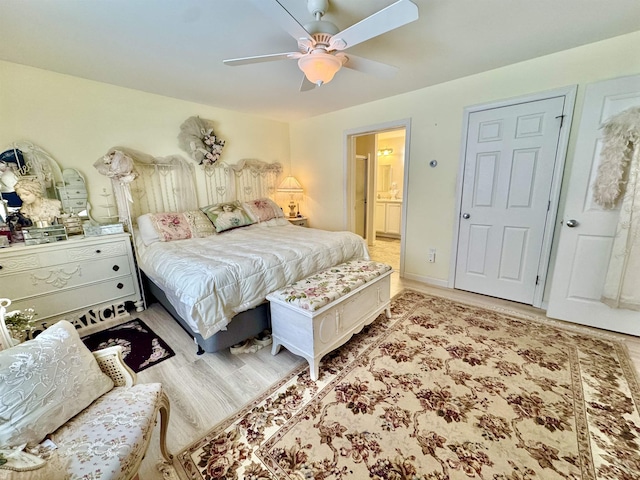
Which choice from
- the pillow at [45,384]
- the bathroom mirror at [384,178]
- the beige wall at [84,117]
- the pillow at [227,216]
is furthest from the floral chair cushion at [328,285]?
the bathroom mirror at [384,178]

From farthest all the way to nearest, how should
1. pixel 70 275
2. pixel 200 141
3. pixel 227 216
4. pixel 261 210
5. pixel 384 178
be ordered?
pixel 384 178 → pixel 261 210 → pixel 200 141 → pixel 227 216 → pixel 70 275

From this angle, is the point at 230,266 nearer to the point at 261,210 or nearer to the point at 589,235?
the point at 261,210

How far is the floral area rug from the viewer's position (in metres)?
1.20

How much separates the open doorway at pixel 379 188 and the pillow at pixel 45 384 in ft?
10.3

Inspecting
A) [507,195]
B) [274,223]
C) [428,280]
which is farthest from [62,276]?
[507,195]

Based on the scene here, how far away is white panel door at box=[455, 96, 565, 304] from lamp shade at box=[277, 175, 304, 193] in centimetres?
243

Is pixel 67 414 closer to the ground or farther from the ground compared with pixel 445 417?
farther from the ground

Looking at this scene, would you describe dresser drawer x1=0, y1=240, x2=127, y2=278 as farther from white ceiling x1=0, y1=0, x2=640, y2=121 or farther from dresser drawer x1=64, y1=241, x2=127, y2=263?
white ceiling x1=0, y1=0, x2=640, y2=121

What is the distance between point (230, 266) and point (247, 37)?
5.42 feet

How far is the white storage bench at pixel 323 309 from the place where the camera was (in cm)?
171

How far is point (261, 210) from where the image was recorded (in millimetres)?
3574

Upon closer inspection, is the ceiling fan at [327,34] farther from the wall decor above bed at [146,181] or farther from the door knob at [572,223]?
the door knob at [572,223]

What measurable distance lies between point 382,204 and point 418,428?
535cm

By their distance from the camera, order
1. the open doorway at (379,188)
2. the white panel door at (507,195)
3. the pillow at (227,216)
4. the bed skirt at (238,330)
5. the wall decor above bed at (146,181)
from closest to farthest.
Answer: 1. the bed skirt at (238,330)
2. the white panel door at (507,195)
3. the wall decor above bed at (146,181)
4. the pillow at (227,216)
5. the open doorway at (379,188)
